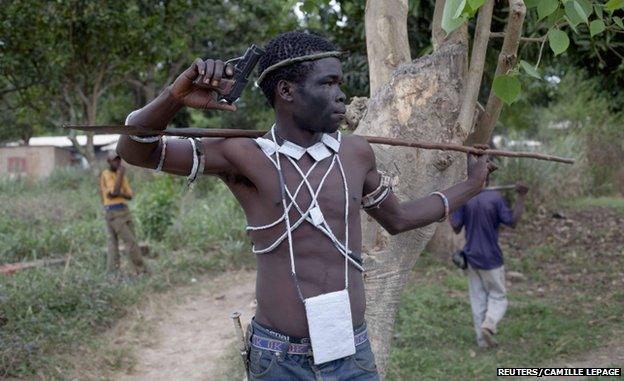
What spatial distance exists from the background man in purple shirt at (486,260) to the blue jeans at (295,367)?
368 centimetres

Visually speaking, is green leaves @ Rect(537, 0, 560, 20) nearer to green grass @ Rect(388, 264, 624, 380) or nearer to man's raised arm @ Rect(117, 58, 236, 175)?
man's raised arm @ Rect(117, 58, 236, 175)

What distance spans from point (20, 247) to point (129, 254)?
70.0 inches

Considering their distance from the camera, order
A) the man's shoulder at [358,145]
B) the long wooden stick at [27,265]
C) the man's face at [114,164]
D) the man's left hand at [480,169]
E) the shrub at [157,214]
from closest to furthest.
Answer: the man's shoulder at [358,145], the man's left hand at [480,169], the long wooden stick at [27,265], the man's face at [114,164], the shrub at [157,214]

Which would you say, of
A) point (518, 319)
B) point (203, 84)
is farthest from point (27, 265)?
point (203, 84)

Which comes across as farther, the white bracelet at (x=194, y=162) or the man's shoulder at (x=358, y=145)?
the man's shoulder at (x=358, y=145)

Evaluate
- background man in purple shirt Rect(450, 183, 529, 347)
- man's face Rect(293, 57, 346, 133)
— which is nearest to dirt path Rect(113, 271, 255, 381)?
background man in purple shirt Rect(450, 183, 529, 347)

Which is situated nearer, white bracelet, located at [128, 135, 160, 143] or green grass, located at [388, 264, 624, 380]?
white bracelet, located at [128, 135, 160, 143]

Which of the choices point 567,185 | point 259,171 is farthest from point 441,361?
point 567,185

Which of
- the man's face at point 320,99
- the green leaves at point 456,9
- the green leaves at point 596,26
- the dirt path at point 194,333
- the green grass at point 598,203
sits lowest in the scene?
the green grass at point 598,203

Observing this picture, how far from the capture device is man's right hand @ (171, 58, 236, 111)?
6.97 ft

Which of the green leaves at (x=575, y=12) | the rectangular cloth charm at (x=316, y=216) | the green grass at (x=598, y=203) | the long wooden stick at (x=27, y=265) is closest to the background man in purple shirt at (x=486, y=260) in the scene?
the green leaves at (x=575, y=12)

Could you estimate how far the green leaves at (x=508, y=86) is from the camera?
109 inches

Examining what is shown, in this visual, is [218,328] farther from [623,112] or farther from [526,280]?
[623,112]

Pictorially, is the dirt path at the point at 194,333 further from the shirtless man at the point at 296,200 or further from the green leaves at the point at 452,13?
the green leaves at the point at 452,13
